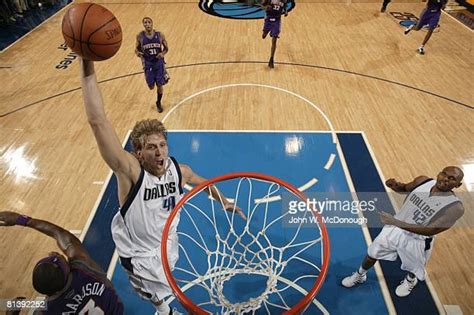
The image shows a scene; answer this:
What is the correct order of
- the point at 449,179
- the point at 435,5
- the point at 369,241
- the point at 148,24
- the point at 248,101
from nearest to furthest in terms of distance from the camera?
the point at 449,179
the point at 369,241
the point at 148,24
the point at 248,101
the point at 435,5

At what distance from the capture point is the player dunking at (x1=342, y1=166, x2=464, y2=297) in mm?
2799

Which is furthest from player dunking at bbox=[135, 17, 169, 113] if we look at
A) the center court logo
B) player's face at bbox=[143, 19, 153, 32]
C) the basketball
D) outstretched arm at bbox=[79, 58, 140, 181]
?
the center court logo

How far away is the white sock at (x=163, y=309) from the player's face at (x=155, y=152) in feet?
4.02

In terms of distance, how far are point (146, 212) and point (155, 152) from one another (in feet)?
1.45

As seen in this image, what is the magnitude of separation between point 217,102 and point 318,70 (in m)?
2.54

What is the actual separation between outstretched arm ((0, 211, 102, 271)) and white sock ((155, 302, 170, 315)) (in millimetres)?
699

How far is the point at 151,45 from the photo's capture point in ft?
17.6

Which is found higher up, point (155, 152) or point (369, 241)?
point (155, 152)

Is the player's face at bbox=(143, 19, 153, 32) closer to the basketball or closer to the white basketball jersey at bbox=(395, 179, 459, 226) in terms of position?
the basketball

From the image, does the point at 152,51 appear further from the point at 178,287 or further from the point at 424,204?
the point at 424,204

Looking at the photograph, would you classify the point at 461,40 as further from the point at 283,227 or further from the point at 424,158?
the point at 283,227

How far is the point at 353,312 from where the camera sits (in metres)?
3.23

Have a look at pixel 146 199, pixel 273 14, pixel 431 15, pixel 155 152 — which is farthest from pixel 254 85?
pixel 146 199

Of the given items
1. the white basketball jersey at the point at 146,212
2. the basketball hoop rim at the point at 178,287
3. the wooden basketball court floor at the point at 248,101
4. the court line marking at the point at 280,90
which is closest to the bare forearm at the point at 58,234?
the white basketball jersey at the point at 146,212
